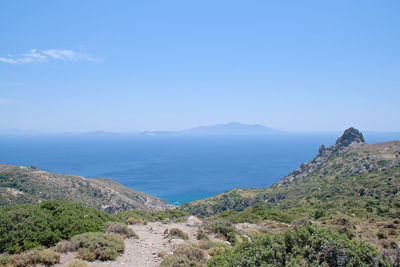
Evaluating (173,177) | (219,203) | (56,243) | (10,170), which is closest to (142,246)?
(56,243)

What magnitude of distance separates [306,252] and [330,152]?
10090cm

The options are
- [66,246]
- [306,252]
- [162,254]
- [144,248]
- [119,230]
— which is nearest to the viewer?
[306,252]

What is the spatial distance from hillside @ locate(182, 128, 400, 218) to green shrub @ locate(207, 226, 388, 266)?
29.2m

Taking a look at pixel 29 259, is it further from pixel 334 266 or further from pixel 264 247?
pixel 334 266

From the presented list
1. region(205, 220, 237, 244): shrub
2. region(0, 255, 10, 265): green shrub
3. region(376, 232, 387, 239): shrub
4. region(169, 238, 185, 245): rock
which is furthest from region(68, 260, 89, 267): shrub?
region(376, 232, 387, 239): shrub

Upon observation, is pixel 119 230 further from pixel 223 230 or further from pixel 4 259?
pixel 223 230

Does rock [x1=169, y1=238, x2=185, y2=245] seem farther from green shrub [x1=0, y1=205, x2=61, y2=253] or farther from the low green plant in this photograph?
green shrub [x1=0, y1=205, x2=61, y2=253]

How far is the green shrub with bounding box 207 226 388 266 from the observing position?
570 centimetres

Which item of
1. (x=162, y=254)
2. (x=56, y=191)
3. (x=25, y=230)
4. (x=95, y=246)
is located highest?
(x=25, y=230)

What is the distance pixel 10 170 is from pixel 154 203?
44.6m

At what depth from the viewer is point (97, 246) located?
8.74 meters

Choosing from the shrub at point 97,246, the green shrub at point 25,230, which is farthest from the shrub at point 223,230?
the green shrub at point 25,230

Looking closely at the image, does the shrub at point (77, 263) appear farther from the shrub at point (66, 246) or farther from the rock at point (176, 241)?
the rock at point (176, 241)

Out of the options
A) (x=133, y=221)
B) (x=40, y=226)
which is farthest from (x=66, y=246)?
(x=133, y=221)
